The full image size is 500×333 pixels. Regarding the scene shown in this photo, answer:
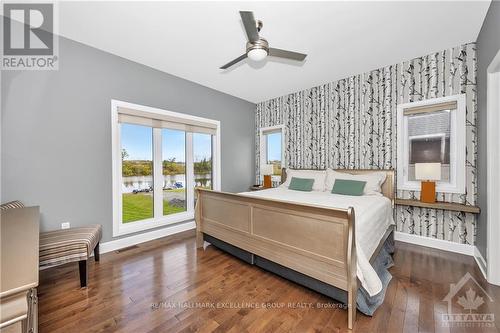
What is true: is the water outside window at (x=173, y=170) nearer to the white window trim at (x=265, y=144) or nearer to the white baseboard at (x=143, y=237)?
the white baseboard at (x=143, y=237)

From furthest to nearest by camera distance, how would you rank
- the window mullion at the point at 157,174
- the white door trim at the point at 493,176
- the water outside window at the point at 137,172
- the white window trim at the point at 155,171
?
1. the window mullion at the point at 157,174
2. the water outside window at the point at 137,172
3. the white window trim at the point at 155,171
4. the white door trim at the point at 493,176

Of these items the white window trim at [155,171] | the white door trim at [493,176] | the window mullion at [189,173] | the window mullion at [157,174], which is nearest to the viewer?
the white door trim at [493,176]

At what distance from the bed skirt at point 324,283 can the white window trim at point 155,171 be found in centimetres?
100

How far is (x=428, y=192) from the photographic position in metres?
2.99

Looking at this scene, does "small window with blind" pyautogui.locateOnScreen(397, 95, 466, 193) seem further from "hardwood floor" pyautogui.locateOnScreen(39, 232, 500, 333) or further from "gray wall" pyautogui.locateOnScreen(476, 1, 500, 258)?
"hardwood floor" pyautogui.locateOnScreen(39, 232, 500, 333)

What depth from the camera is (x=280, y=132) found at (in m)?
5.10

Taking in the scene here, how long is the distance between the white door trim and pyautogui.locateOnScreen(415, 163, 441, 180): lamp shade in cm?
59

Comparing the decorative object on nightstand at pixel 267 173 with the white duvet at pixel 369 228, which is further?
the decorative object on nightstand at pixel 267 173

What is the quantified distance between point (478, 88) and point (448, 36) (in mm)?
774

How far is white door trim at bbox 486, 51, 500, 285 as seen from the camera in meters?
2.15

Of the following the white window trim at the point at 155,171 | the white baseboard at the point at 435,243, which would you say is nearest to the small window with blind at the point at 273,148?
the white window trim at the point at 155,171

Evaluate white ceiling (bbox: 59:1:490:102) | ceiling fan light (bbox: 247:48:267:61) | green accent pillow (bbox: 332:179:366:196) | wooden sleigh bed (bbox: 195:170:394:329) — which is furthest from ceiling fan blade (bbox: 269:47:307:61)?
green accent pillow (bbox: 332:179:366:196)

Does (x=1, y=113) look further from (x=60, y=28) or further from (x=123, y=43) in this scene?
(x=123, y=43)

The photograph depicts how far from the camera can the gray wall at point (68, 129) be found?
237 cm
